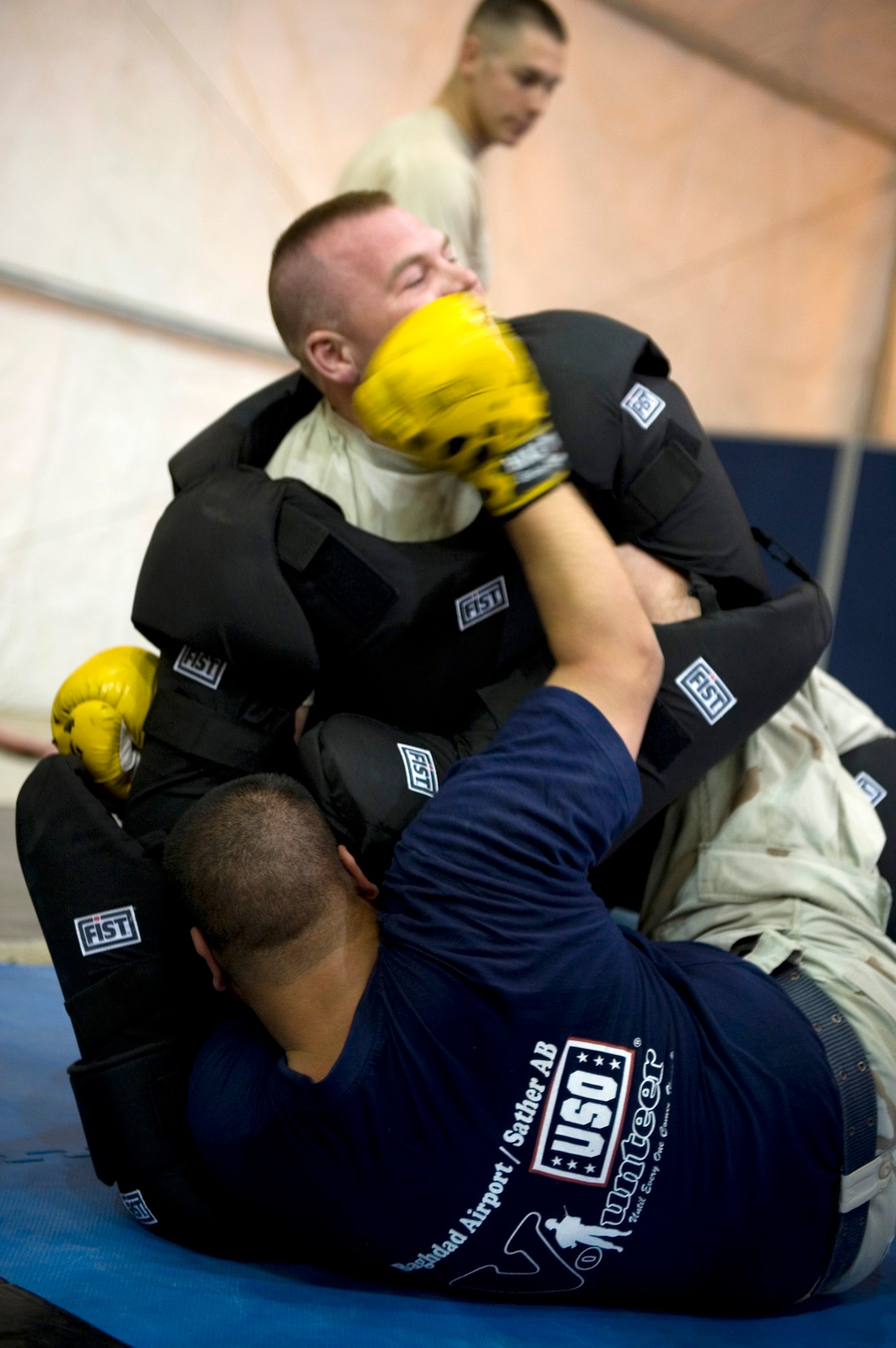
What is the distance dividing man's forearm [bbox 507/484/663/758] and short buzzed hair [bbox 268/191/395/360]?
569 millimetres

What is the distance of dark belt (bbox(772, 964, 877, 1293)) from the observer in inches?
46.3

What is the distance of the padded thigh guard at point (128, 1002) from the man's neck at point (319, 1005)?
0.21 m

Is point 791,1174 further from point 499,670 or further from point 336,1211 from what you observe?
point 499,670

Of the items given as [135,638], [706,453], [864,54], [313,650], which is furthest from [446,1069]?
[864,54]

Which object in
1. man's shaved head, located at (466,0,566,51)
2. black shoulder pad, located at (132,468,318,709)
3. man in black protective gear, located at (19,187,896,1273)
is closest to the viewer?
man in black protective gear, located at (19,187,896,1273)

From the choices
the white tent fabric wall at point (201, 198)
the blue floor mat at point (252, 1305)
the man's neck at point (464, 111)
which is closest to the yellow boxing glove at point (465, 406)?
the blue floor mat at point (252, 1305)

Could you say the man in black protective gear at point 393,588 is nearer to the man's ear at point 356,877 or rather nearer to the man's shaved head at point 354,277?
the man's shaved head at point 354,277

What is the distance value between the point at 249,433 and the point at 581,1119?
1128 mm

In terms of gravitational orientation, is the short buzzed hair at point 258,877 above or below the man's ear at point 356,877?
above

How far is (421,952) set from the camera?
110cm

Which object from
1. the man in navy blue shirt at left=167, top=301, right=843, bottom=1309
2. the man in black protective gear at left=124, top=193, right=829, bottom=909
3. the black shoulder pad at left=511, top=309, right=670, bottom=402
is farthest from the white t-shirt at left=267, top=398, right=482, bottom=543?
the man in navy blue shirt at left=167, top=301, right=843, bottom=1309

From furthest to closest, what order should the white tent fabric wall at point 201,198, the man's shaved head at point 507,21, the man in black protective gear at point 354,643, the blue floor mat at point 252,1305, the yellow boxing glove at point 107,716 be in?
the white tent fabric wall at point 201,198 → the man's shaved head at point 507,21 → the yellow boxing glove at point 107,716 → the man in black protective gear at point 354,643 → the blue floor mat at point 252,1305

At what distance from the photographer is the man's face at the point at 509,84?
2947mm

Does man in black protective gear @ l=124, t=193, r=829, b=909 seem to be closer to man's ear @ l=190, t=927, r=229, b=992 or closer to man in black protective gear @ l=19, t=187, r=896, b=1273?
man in black protective gear @ l=19, t=187, r=896, b=1273
